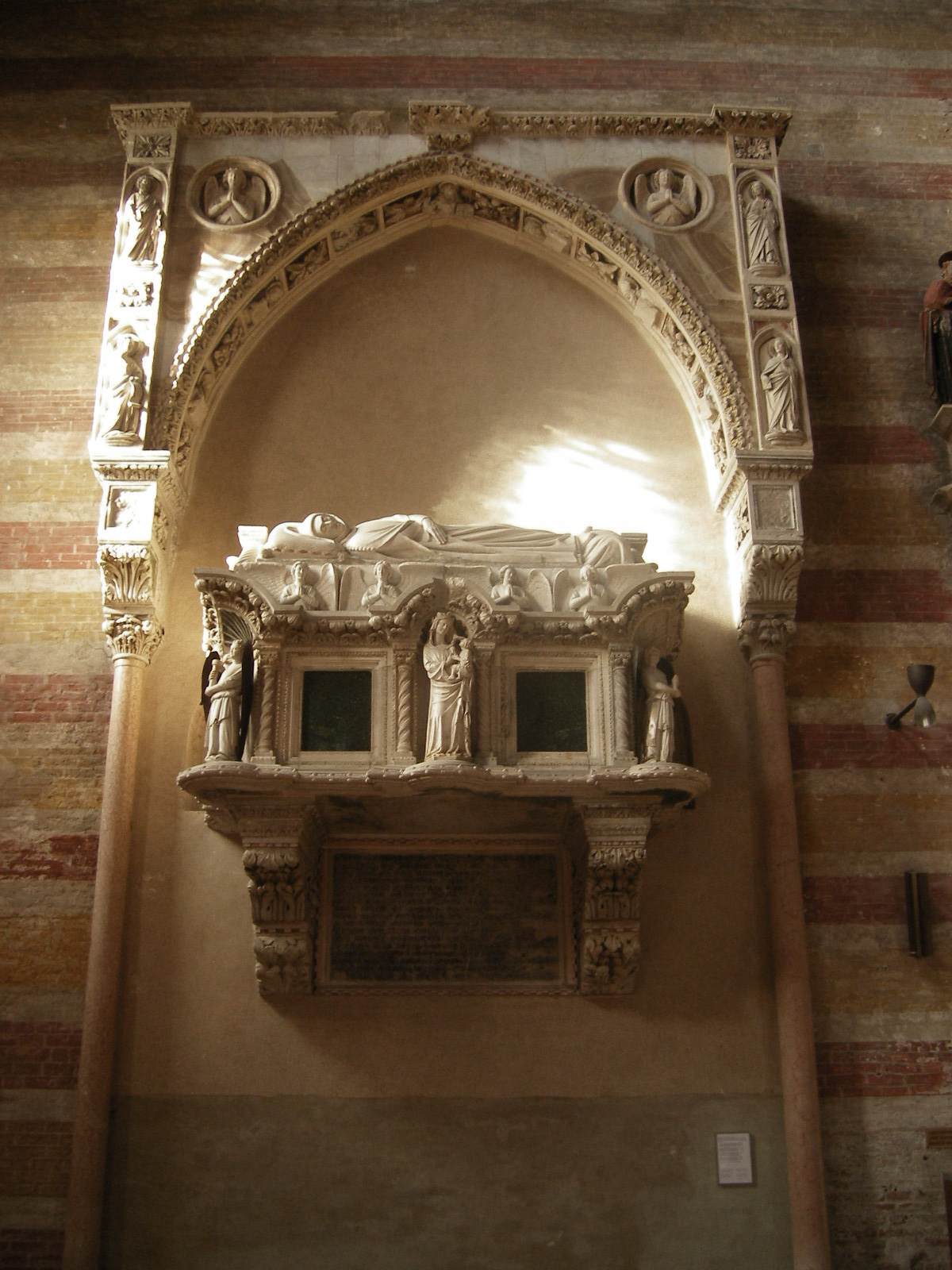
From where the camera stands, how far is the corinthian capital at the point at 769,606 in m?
7.69

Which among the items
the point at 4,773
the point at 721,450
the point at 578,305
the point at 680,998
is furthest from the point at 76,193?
the point at 680,998

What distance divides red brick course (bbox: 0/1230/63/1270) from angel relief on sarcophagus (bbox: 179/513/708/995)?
1690mm

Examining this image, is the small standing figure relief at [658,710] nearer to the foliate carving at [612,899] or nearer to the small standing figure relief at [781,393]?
the foliate carving at [612,899]

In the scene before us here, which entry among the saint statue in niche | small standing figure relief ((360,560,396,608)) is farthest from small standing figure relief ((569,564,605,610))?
small standing figure relief ((360,560,396,608))

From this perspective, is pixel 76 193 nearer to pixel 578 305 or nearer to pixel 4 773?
pixel 578 305

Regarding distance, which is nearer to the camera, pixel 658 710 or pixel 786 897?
pixel 658 710

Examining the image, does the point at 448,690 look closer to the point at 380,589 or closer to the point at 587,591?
the point at 380,589

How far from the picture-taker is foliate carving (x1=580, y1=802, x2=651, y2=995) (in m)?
6.86

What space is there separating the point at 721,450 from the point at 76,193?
16.0 ft

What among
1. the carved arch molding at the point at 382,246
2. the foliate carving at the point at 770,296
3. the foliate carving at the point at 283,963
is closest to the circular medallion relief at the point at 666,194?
the carved arch molding at the point at 382,246

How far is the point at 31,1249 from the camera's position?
674cm

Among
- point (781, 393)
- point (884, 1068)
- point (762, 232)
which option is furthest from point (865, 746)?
point (762, 232)

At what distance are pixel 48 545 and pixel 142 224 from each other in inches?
89.8

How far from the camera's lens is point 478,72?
9.34 metres
